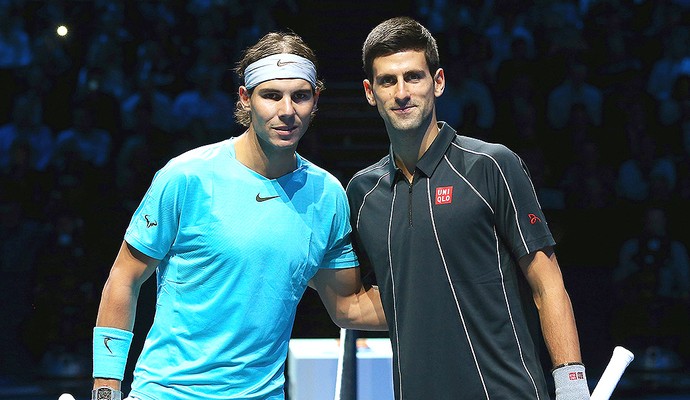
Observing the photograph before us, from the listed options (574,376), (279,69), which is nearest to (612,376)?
(574,376)

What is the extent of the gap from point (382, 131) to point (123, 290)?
5836 millimetres

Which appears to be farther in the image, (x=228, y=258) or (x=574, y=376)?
(x=228, y=258)

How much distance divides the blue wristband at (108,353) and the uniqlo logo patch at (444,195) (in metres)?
1.01

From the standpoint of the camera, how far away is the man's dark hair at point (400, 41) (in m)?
2.91

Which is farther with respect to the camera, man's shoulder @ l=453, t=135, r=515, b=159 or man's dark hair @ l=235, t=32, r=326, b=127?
man's dark hair @ l=235, t=32, r=326, b=127

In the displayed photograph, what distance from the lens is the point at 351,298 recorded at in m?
3.20

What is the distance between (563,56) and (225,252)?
6.51 metres

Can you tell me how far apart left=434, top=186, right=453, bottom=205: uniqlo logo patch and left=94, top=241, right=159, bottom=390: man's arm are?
2.86 ft

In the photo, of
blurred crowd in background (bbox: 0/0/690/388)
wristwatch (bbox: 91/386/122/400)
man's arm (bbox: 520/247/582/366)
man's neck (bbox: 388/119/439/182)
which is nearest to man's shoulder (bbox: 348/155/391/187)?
man's neck (bbox: 388/119/439/182)

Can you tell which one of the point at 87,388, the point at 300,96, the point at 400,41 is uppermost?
the point at 400,41

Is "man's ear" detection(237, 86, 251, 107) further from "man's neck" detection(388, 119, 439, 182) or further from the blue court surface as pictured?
the blue court surface

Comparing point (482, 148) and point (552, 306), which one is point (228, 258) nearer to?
point (482, 148)

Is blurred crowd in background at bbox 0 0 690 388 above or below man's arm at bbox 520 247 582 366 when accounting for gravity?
above

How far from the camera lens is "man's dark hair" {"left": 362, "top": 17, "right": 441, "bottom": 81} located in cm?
291
